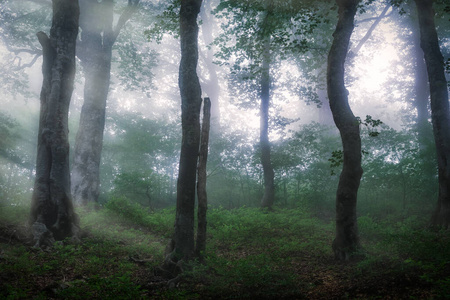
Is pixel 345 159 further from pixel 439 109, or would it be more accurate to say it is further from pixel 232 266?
pixel 439 109

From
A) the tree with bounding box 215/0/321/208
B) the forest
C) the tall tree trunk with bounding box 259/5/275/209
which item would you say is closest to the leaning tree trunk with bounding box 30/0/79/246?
the forest

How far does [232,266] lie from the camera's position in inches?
270

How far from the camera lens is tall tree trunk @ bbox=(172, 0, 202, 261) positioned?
6.98 m

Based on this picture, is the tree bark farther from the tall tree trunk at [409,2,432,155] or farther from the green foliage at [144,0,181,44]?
the tall tree trunk at [409,2,432,155]

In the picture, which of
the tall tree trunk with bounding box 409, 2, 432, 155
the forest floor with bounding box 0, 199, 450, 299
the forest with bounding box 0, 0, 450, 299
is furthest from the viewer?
the tall tree trunk with bounding box 409, 2, 432, 155

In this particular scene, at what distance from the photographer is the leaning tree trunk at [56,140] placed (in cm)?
784

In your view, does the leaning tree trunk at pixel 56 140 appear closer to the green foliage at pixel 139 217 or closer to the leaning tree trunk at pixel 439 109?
the green foliage at pixel 139 217

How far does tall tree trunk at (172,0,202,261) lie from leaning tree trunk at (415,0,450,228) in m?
8.01

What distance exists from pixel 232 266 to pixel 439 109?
8.73 metres

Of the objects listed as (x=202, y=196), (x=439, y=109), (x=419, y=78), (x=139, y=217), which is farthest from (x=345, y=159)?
(x=419, y=78)

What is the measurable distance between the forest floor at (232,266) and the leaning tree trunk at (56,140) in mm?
546

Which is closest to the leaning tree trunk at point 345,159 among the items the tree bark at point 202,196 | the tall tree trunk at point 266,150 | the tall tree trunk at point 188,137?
the tree bark at point 202,196

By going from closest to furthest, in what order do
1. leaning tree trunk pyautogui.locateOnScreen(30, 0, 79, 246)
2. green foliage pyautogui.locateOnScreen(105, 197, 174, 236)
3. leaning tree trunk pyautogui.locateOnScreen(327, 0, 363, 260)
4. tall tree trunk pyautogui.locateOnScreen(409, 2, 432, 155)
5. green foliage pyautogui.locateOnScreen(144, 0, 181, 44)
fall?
leaning tree trunk pyautogui.locateOnScreen(327, 0, 363, 260), leaning tree trunk pyautogui.locateOnScreen(30, 0, 79, 246), green foliage pyautogui.locateOnScreen(144, 0, 181, 44), green foliage pyautogui.locateOnScreen(105, 197, 174, 236), tall tree trunk pyautogui.locateOnScreen(409, 2, 432, 155)

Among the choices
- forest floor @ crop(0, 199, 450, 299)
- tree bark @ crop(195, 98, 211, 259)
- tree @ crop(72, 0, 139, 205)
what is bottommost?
forest floor @ crop(0, 199, 450, 299)
